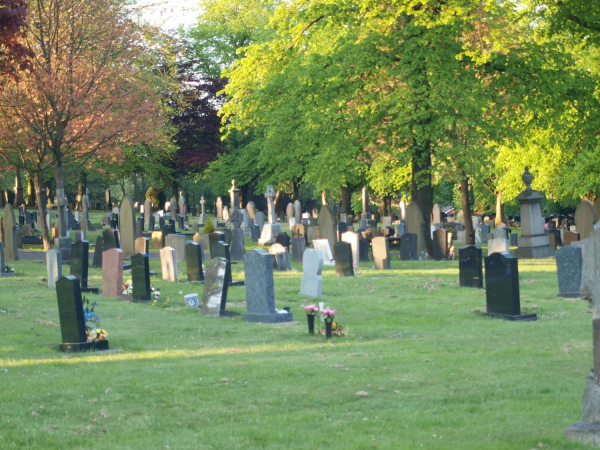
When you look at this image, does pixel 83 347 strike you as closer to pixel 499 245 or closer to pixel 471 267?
pixel 471 267

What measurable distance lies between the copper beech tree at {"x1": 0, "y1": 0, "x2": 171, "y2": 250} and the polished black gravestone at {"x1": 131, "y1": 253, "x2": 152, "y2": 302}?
37.3 feet

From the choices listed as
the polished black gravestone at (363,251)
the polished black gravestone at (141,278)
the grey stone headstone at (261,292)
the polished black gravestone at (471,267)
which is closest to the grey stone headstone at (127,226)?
the polished black gravestone at (363,251)

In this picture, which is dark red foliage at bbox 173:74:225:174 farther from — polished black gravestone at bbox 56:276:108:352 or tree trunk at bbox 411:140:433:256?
polished black gravestone at bbox 56:276:108:352

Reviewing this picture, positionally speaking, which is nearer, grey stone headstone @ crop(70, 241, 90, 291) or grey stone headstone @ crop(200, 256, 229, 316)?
grey stone headstone @ crop(200, 256, 229, 316)

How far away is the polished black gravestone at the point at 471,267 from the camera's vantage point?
1839cm

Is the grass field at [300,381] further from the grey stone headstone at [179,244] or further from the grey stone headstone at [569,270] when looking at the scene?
the grey stone headstone at [179,244]

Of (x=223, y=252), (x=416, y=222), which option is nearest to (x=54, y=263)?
(x=223, y=252)

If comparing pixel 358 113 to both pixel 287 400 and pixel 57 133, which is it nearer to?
pixel 57 133

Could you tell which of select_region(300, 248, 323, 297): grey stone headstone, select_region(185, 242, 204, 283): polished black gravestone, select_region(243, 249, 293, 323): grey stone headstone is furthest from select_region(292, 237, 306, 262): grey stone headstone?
select_region(243, 249, 293, 323): grey stone headstone

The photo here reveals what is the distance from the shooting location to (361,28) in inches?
1086

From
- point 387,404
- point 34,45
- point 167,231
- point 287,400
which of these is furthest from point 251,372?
point 167,231

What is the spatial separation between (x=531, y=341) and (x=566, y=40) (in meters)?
18.8

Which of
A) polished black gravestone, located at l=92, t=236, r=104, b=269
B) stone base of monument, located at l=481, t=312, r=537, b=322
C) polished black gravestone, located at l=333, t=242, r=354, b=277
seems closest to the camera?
stone base of monument, located at l=481, t=312, r=537, b=322

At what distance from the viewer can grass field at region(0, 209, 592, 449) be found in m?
6.93
